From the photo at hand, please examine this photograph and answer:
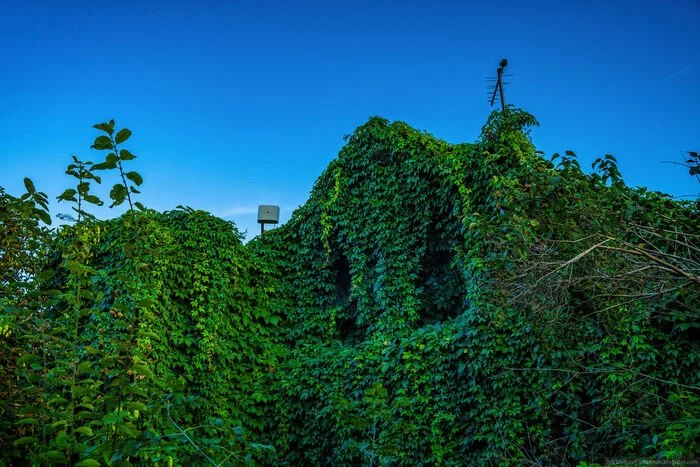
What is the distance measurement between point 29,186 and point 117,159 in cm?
61

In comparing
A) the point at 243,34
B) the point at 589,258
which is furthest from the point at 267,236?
the point at 589,258

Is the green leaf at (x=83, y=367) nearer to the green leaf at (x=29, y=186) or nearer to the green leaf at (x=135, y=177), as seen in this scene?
the green leaf at (x=135, y=177)

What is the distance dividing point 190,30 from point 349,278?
6.29 m

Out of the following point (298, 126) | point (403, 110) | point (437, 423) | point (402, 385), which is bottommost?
point (437, 423)

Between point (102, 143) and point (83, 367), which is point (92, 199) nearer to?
point (102, 143)

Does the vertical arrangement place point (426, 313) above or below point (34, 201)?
below

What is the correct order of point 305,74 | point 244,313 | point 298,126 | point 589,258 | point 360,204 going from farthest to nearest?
point 298,126, point 305,74, point 360,204, point 244,313, point 589,258

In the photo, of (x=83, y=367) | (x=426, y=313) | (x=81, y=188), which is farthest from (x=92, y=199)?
(x=426, y=313)

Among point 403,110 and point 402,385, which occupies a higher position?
point 403,110

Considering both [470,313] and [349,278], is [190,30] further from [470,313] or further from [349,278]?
[470,313]

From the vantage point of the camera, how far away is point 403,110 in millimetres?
9477

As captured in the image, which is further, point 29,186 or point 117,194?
point 29,186

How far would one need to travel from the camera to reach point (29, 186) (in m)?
1.95

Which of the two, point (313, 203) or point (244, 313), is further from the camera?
point (313, 203)
